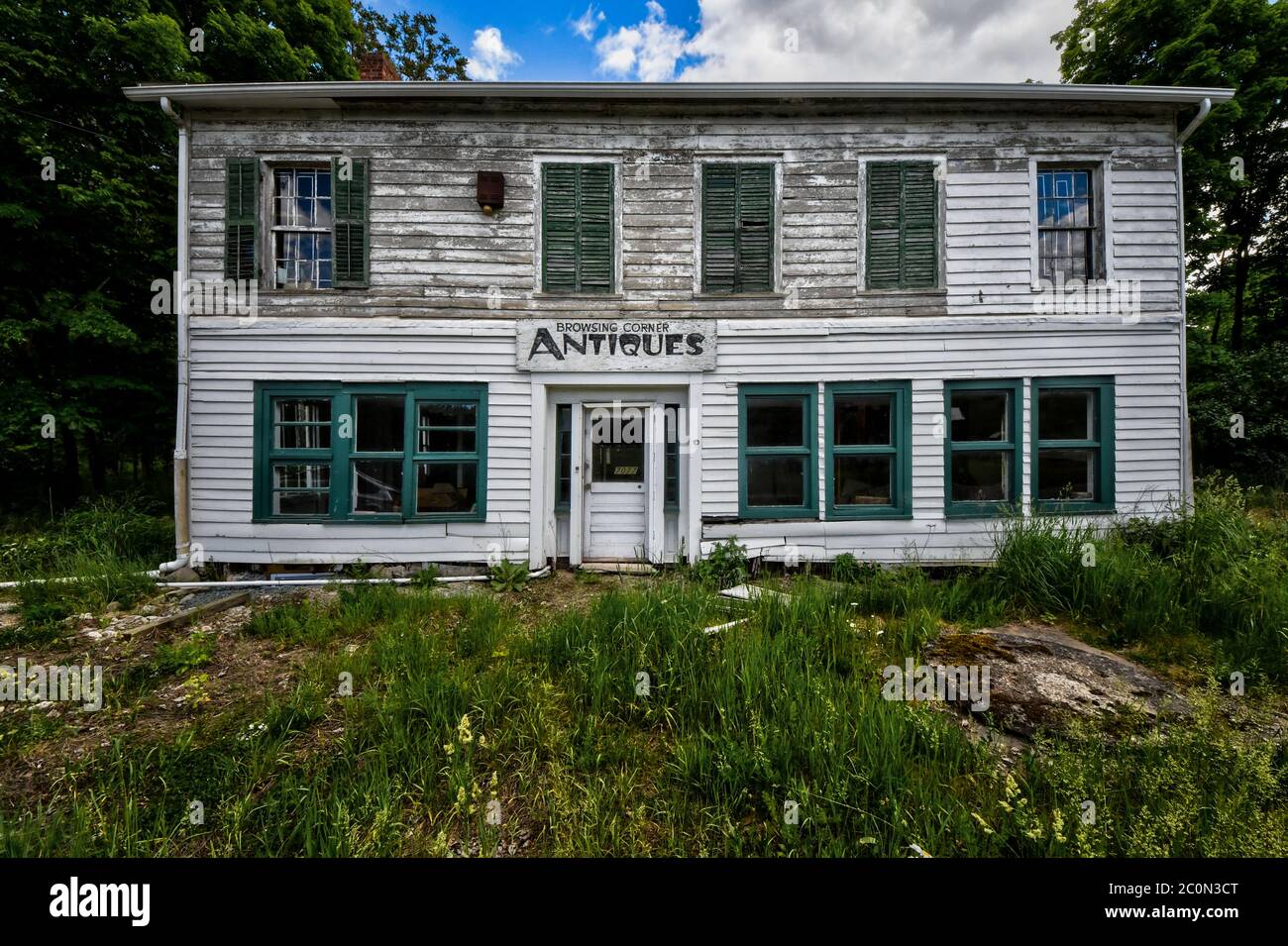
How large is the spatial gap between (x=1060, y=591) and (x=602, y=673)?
474 cm

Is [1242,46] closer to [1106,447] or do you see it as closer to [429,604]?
[1106,447]

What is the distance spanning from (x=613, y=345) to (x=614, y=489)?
6.47ft

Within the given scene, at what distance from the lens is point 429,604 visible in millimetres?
4871

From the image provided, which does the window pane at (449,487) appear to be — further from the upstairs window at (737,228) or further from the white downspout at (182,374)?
the upstairs window at (737,228)

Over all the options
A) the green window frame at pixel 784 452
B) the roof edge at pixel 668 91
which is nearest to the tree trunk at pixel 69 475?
the roof edge at pixel 668 91

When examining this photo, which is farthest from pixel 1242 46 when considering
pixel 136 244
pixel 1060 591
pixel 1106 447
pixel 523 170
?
pixel 136 244

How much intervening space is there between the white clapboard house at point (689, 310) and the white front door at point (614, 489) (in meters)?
0.60

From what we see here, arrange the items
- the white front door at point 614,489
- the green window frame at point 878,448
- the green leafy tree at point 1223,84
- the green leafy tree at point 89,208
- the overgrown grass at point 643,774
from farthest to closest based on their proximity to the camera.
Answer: the green leafy tree at point 1223,84 → the green leafy tree at point 89,208 → the white front door at point 614,489 → the green window frame at point 878,448 → the overgrown grass at point 643,774

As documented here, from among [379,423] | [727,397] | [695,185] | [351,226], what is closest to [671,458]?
[727,397]

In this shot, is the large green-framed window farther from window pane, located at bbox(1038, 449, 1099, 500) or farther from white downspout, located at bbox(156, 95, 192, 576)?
window pane, located at bbox(1038, 449, 1099, 500)

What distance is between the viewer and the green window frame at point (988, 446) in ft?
20.6

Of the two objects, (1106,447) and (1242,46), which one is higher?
(1242,46)

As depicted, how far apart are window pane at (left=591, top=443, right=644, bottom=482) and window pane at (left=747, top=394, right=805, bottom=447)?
5.09ft

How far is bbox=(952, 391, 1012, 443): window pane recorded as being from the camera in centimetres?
637
